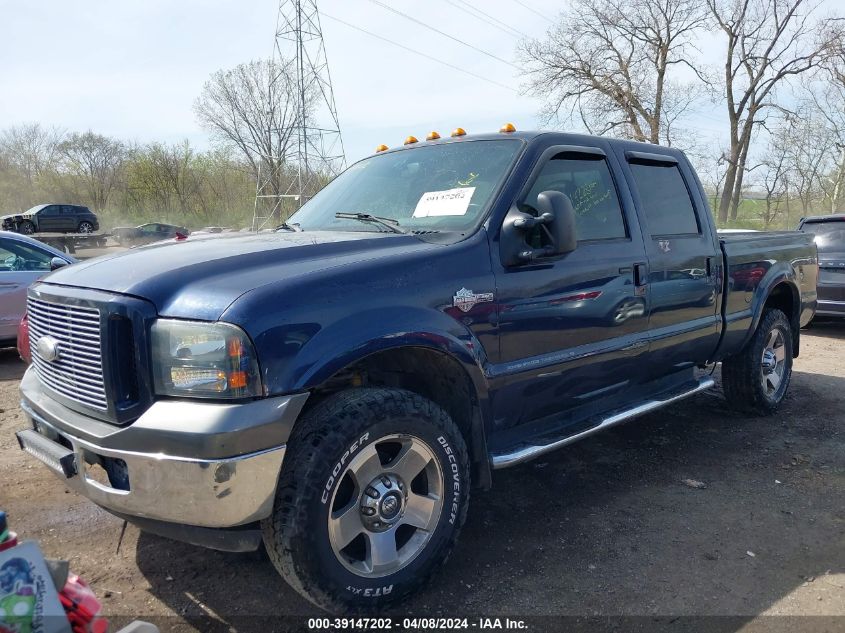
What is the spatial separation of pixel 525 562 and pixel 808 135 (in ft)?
133

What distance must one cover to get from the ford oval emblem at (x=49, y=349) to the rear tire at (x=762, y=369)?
4.71m

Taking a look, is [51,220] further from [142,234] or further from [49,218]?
[142,234]

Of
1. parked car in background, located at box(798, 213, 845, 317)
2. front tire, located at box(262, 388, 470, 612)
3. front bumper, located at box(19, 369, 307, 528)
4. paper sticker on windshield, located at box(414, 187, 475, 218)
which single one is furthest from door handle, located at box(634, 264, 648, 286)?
parked car in background, located at box(798, 213, 845, 317)

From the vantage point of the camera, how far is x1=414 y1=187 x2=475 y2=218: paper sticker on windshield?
327 centimetres

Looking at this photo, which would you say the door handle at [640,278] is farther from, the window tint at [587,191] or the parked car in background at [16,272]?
the parked car in background at [16,272]

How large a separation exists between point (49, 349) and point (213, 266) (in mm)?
794

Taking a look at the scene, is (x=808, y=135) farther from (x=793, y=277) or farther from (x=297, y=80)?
(x=793, y=277)

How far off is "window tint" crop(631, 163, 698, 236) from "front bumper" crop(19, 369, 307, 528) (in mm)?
2781

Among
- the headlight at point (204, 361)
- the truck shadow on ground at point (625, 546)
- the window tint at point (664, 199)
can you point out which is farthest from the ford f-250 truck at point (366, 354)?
the truck shadow on ground at point (625, 546)

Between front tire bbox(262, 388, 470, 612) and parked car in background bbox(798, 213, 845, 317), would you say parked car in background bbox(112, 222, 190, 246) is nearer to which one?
parked car in background bbox(798, 213, 845, 317)

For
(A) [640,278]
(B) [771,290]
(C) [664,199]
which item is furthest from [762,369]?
(A) [640,278]

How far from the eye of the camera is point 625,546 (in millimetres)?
3227

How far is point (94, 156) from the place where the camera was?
4869 cm

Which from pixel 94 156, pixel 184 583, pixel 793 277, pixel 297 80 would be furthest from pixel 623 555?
pixel 94 156
